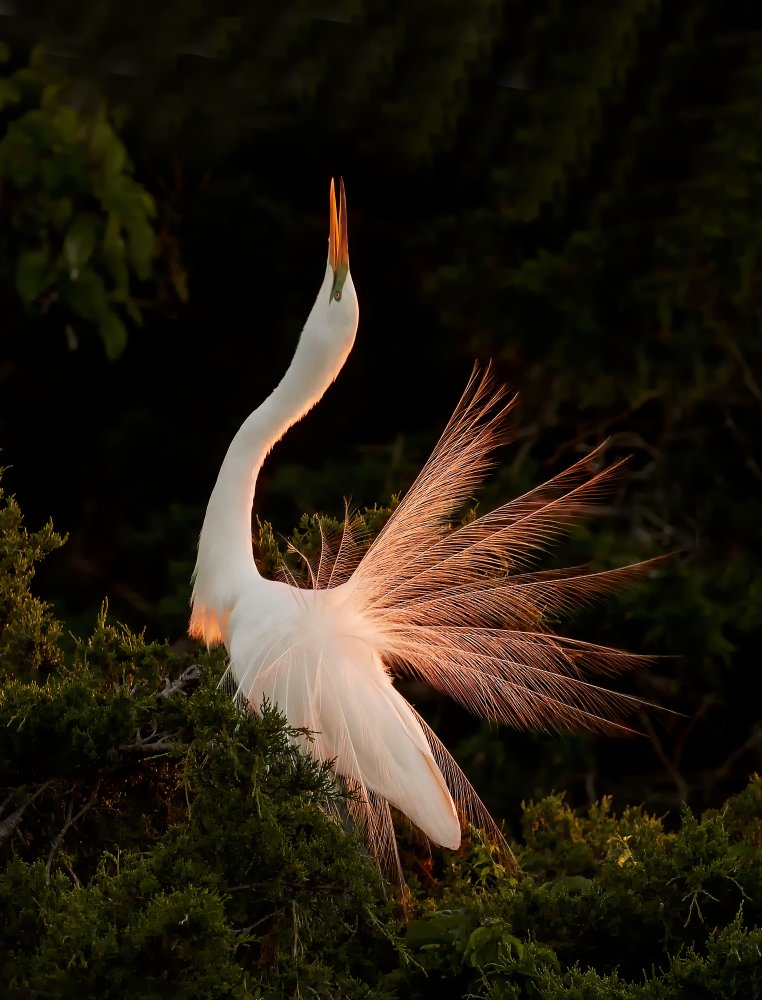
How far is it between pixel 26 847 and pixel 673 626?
300 centimetres

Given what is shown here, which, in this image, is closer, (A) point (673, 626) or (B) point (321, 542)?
(B) point (321, 542)

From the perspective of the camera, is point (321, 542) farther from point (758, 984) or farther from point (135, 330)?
point (135, 330)

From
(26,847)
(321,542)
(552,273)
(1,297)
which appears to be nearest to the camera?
(26,847)

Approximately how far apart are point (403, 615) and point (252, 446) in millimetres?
498

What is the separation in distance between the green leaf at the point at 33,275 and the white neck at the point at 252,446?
1589mm

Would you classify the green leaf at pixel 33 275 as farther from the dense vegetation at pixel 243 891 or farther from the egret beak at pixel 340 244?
the dense vegetation at pixel 243 891

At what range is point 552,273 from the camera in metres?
5.20

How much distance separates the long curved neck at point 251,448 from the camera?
319 cm

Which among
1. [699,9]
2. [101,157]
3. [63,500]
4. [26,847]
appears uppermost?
[699,9]

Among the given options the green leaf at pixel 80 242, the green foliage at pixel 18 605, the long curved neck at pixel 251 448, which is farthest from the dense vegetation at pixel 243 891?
the green leaf at pixel 80 242

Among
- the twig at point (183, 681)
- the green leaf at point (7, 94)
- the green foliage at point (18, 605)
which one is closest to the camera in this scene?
the twig at point (183, 681)

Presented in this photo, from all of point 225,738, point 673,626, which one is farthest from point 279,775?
point 673,626

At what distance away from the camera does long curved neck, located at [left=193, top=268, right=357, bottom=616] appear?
3.19m

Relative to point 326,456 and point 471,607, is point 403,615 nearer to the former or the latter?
point 471,607
